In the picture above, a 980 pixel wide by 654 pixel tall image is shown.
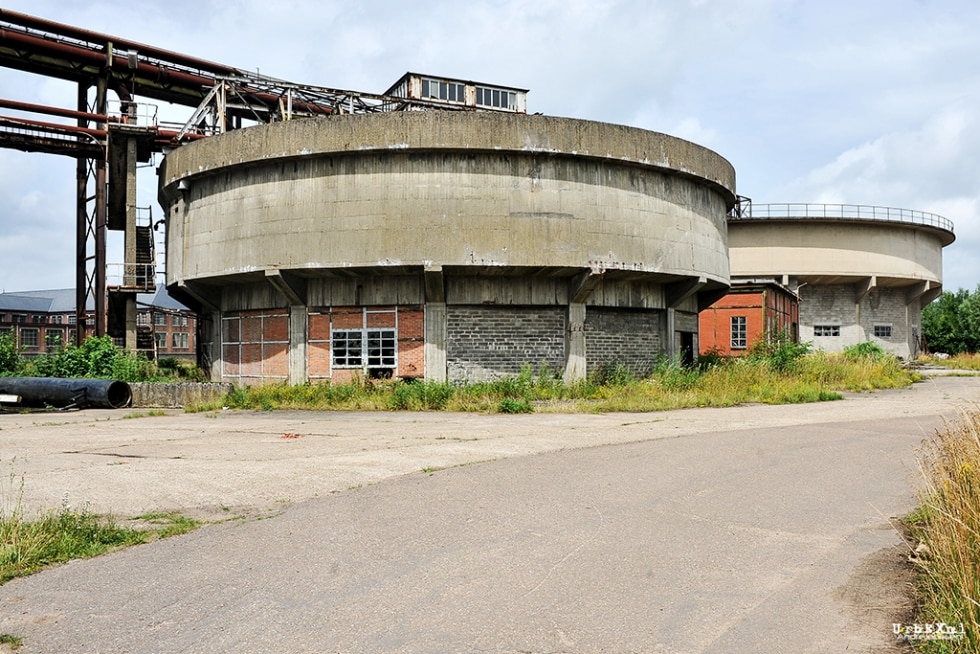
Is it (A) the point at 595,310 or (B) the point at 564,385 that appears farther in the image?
(A) the point at 595,310

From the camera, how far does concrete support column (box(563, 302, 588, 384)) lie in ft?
67.8

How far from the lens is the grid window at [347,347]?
2066 centimetres

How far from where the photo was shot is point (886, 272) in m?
40.0

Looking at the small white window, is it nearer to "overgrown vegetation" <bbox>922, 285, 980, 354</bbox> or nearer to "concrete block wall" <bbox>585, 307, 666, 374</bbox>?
"concrete block wall" <bbox>585, 307, 666, 374</bbox>

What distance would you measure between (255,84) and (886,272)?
3177cm

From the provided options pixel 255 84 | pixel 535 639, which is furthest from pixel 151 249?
pixel 535 639

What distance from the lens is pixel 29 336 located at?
74.9 m

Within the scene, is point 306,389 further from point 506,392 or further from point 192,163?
point 192,163

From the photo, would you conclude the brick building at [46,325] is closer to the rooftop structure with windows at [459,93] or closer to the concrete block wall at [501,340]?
the rooftop structure with windows at [459,93]

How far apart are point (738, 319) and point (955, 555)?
2729cm

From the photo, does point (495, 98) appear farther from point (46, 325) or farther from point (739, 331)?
point (46, 325)

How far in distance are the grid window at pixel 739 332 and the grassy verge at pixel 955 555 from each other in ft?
84.9

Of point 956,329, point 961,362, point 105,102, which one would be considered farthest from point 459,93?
point 956,329

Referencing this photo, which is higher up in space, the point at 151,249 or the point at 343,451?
the point at 151,249
